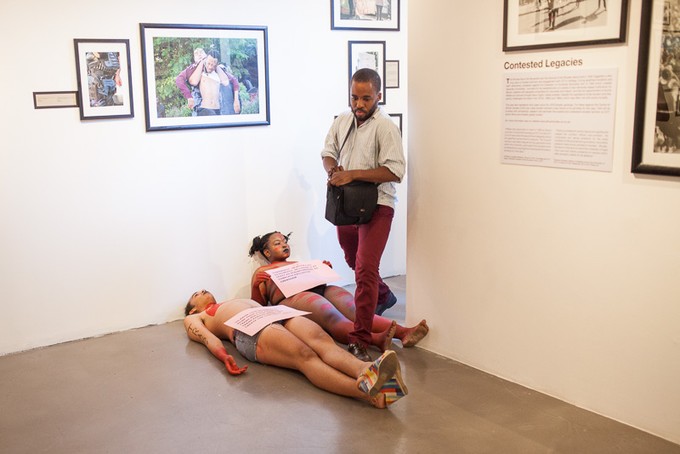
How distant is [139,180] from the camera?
4559 millimetres

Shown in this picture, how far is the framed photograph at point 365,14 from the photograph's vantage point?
5.15 meters

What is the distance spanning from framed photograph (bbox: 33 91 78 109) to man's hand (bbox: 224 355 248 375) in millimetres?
1794

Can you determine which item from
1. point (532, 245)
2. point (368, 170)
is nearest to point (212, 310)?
point (368, 170)

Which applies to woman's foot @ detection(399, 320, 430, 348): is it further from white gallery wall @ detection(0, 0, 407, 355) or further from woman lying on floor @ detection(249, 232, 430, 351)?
white gallery wall @ detection(0, 0, 407, 355)

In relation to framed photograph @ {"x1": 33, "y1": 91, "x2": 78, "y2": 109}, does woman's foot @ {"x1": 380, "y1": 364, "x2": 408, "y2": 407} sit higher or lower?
lower

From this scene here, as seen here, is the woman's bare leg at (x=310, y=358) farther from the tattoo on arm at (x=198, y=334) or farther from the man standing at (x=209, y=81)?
the man standing at (x=209, y=81)

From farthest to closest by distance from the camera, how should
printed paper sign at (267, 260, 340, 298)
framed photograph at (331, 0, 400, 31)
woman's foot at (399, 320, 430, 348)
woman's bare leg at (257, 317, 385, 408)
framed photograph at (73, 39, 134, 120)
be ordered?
framed photograph at (331, 0, 400, 31) → printed paper sign at (267, 260, 340, 298) → framed photograph at (73, 39, 134, 120) → woman's foot at (399, 320, 430, 348) → woman's bare leg at (257, 317, 385, 408)

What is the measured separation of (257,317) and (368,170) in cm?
103

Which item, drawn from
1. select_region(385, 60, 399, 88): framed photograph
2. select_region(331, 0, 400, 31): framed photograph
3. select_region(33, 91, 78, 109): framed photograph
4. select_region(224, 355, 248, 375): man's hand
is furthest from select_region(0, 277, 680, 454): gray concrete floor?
select_region(331, 0, 400, 31): framed photograph

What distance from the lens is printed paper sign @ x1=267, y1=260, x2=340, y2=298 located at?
4.49 metres

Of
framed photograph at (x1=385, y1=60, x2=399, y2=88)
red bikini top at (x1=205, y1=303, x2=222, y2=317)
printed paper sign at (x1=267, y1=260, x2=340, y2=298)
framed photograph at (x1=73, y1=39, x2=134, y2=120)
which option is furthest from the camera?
framed photograph at (x1=385, y1=60, x2=399, y2=88)

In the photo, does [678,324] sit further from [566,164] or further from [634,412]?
[566,164]

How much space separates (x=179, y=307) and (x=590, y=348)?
8.88ft

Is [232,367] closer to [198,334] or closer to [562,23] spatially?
[198,334]
